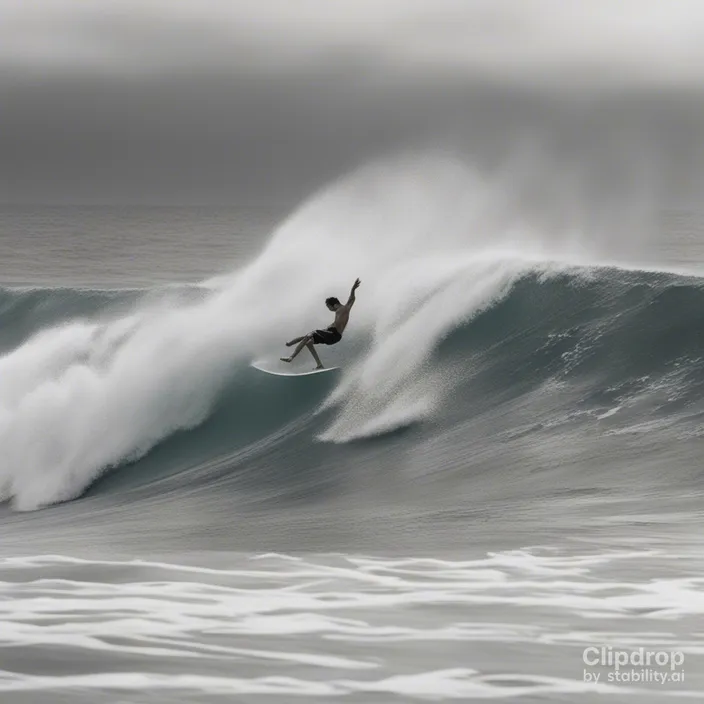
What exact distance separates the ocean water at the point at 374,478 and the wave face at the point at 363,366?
0.15ft

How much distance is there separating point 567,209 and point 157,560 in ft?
53.3

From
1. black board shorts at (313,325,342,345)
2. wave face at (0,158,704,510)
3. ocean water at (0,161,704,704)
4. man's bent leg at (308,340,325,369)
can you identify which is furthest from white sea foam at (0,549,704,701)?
man's bent leg at (308,340,325,369)

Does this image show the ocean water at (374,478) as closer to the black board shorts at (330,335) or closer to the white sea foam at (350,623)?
the white sea foam at (350,623)

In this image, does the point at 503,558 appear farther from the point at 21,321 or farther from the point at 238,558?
the point at 21,321

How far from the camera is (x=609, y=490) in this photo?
9.27m

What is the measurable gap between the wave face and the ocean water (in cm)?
5

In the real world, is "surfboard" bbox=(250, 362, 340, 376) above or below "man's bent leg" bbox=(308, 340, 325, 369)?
above

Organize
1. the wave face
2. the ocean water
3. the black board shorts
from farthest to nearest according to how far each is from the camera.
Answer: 1. the black board shorts
2. the wave face
3. the ocean water

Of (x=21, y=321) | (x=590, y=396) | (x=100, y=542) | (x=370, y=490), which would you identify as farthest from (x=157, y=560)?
(x=21, y=321)

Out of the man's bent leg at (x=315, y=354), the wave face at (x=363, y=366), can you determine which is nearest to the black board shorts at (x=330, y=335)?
the man's bent leg at (x=315, y=354)

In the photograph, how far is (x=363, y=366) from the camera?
14477 millimetres

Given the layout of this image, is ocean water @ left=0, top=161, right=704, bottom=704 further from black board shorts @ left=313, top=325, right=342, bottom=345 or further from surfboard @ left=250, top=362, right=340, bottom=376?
Answer: black board shorts @ left=313, top=325, right=342, bottom=345

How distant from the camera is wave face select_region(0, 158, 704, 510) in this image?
1247 centimetres

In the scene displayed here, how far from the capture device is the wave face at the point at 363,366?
12.5 m
